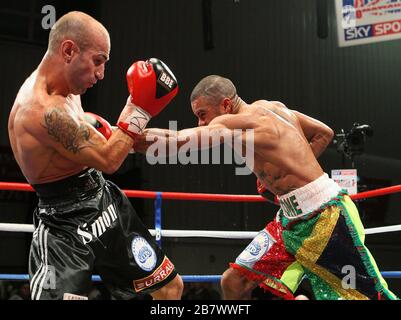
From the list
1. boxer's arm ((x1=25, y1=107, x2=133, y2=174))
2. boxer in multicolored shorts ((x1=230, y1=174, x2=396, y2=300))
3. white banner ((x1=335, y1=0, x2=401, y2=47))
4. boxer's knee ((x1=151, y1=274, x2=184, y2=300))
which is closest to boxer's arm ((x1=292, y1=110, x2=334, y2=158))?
boxer in multicolored shorts ((x1=230, y1=174, x2=396, y2=300))

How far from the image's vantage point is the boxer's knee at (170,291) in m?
1.71

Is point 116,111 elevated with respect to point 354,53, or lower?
lower

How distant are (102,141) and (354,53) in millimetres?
7699

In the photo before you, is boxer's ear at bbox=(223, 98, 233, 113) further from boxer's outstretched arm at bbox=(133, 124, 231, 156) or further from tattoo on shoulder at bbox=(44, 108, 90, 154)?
tattoo on shoulder at bbox=(44, 108, 90, 154)

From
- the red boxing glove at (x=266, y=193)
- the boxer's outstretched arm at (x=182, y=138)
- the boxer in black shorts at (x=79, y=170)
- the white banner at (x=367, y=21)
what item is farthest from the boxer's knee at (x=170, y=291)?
the white banner at (x=367, y=21)

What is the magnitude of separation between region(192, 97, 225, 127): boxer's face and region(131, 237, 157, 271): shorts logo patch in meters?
0.68

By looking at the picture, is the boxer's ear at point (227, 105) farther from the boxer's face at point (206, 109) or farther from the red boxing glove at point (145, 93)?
the red boxing glove at point (145, 93)

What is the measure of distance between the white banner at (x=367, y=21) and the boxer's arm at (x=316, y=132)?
231 centimetres

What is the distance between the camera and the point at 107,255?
160 centimetres

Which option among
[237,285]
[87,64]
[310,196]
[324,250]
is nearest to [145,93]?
[87,64]

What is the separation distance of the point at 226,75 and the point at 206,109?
586cm
